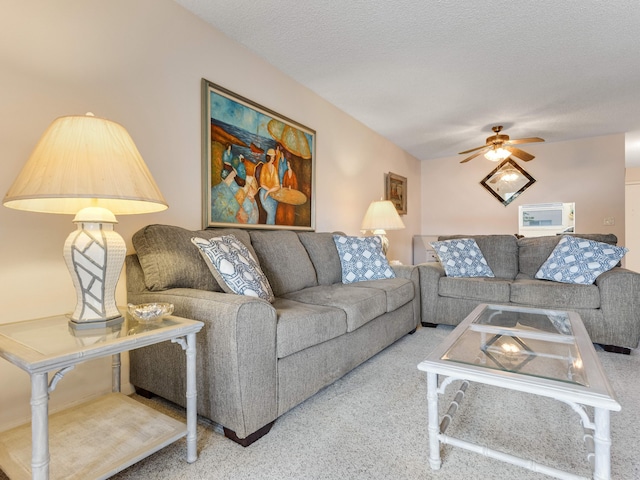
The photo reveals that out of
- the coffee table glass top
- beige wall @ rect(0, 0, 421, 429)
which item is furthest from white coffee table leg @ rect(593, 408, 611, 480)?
beige wall @ rect(0, 0, 421, 429)

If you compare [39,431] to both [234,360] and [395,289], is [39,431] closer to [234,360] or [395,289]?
[234,360]

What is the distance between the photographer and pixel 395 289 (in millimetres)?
2455

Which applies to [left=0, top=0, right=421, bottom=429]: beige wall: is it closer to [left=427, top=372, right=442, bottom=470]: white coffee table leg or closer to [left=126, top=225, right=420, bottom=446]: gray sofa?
[left=126, top=225, right=420, bottom=446]: gray sofa

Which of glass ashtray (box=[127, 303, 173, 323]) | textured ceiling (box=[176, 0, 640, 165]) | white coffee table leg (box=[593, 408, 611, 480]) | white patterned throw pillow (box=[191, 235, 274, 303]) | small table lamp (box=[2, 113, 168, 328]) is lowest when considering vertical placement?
white coffee table leg (box=[593, 408, 611, 480])

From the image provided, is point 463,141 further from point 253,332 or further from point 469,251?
point 253,332

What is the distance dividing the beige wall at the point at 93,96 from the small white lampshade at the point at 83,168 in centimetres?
41

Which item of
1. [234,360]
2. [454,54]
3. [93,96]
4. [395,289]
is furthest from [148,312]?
[454,54]

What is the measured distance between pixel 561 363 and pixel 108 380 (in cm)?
211

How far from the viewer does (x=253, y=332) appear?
132cm

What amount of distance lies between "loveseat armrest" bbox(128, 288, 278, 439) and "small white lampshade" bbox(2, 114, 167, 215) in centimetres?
48

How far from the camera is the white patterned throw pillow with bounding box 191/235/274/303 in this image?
5.42 ft

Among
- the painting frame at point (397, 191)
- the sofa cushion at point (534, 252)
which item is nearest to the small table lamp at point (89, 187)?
the sofa cushion at point (534, 252)

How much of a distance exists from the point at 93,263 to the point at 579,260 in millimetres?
3299

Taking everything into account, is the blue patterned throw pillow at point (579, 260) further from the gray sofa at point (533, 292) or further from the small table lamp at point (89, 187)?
the small table lamp at point (89, 187)
